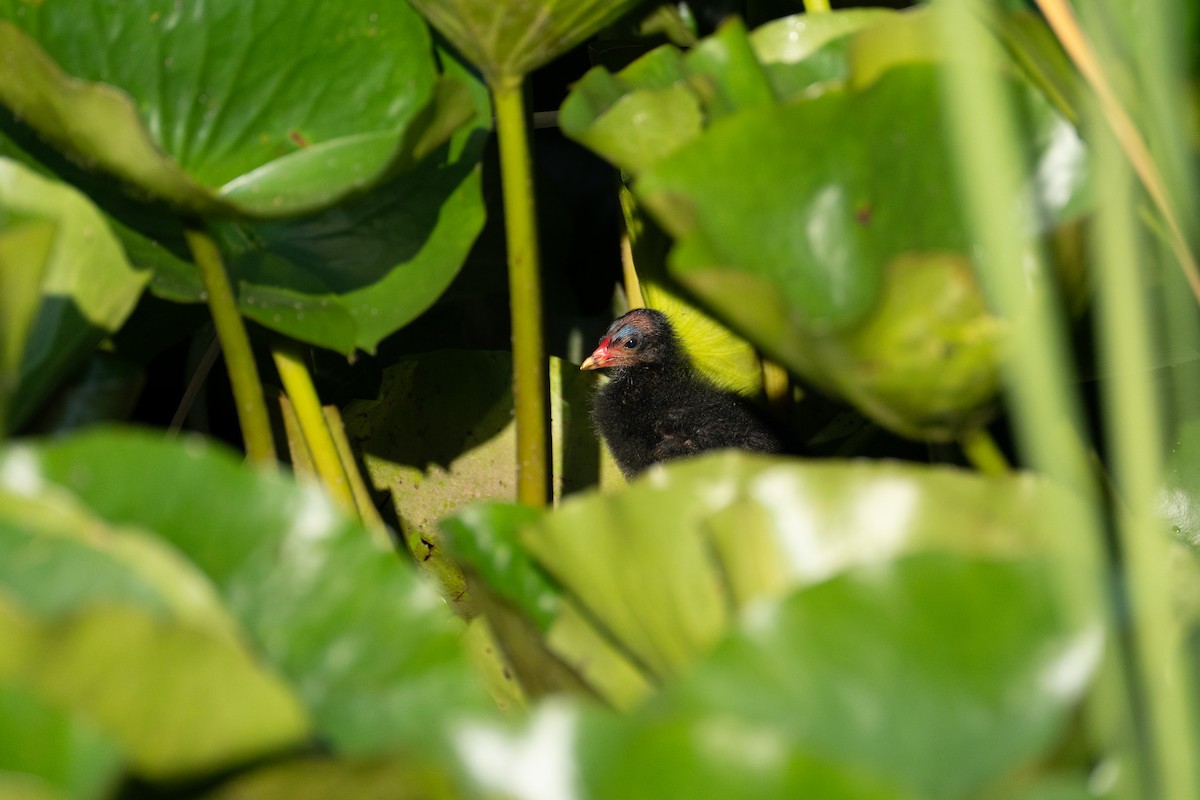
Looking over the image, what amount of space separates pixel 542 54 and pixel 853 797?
2.62ft

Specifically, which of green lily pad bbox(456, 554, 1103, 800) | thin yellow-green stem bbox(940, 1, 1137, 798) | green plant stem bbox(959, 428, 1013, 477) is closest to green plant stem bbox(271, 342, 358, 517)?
green plant stem bbox(959, 428, 1013, 477)

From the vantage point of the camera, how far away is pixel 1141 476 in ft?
1.57

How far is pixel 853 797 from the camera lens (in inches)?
18.6

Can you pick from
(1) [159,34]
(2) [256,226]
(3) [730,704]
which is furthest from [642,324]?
(3) [730,704]

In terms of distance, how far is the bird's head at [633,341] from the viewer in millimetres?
1839

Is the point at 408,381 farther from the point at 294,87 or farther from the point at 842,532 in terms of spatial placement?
the point at 842,532

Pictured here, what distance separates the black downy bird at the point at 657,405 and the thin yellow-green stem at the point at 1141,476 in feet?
3.98

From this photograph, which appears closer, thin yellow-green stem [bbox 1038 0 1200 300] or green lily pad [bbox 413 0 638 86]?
thin yellow-green stem [bbox 1038 0 1200 300]

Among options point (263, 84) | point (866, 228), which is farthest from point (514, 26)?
point (866, 228)

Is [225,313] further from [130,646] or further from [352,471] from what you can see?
[130,646]

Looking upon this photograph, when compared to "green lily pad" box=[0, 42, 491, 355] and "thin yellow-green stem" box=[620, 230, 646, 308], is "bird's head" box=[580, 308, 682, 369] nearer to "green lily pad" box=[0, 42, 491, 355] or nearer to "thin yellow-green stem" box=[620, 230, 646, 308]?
"thin yellow-green stem" box=[620, 230, 646, 308]

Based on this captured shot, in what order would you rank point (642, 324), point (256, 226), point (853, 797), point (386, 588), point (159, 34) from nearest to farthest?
point (853, 797) → point (386, 588) → point (159, 34) → point (256, 226) → point (642, 324)

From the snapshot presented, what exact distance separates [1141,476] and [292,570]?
41cm

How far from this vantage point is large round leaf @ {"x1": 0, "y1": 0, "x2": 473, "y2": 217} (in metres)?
1.06
